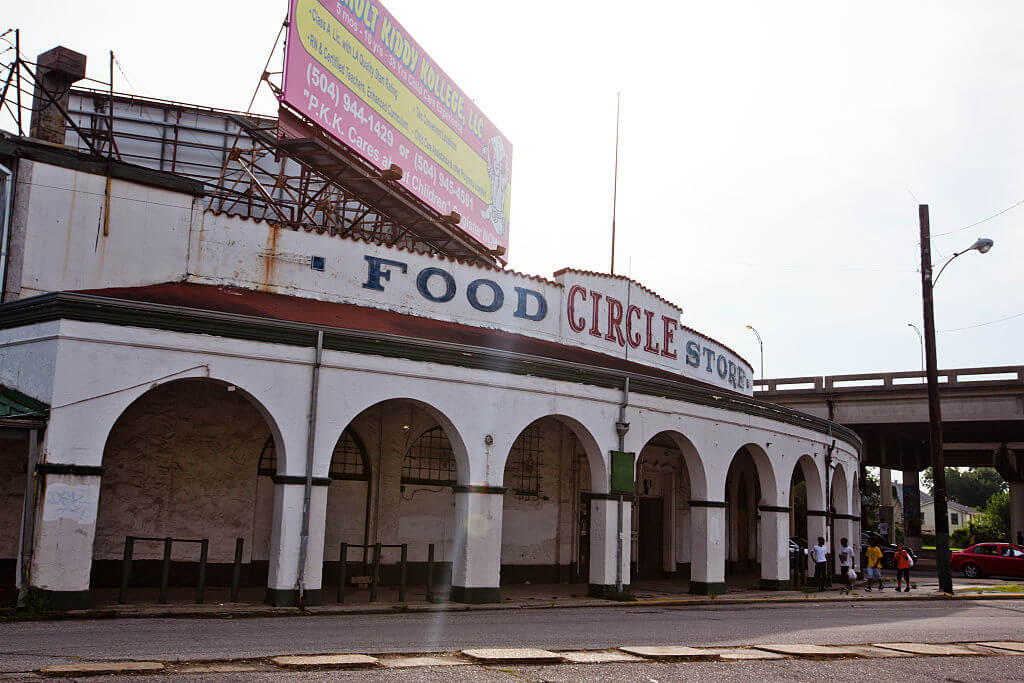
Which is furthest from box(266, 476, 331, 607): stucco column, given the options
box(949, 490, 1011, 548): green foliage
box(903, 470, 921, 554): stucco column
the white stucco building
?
box(949, 490, 1011, 548): green foliage

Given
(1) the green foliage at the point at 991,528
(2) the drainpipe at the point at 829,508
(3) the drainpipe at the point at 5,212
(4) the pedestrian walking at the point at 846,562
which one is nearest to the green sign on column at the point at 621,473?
(2) the drainpipe at the point at 829,508

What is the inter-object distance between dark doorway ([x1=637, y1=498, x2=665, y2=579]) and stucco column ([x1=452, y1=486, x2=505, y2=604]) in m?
9.36

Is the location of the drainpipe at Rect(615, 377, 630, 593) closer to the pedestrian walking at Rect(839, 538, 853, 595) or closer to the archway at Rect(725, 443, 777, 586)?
the pedestrian walking at Rect(839, 538, 853, 595)

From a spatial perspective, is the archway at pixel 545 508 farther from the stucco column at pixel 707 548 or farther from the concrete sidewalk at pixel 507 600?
the stucco column at pixel 707 548

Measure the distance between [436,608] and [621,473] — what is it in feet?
17.9

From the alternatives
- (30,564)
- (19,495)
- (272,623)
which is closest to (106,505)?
(19,495)

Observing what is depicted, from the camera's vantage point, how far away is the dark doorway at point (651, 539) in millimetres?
26719

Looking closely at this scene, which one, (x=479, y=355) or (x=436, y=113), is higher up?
(x=436, y=113)

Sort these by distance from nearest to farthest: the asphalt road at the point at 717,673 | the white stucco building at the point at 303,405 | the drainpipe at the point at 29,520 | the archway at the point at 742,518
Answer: the asphalt road at the point at 717,673, the drainpipe at the point at 29,520, the white stucco building at the point at 303,405, the archway at the point at 742,518

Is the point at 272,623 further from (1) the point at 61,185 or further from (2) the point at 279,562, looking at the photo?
(1) the point at 61,185

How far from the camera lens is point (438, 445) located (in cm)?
2156

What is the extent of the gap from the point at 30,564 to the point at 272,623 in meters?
3.67

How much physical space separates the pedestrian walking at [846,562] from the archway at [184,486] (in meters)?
17.0

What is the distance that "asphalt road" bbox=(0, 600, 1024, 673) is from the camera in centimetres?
1073
